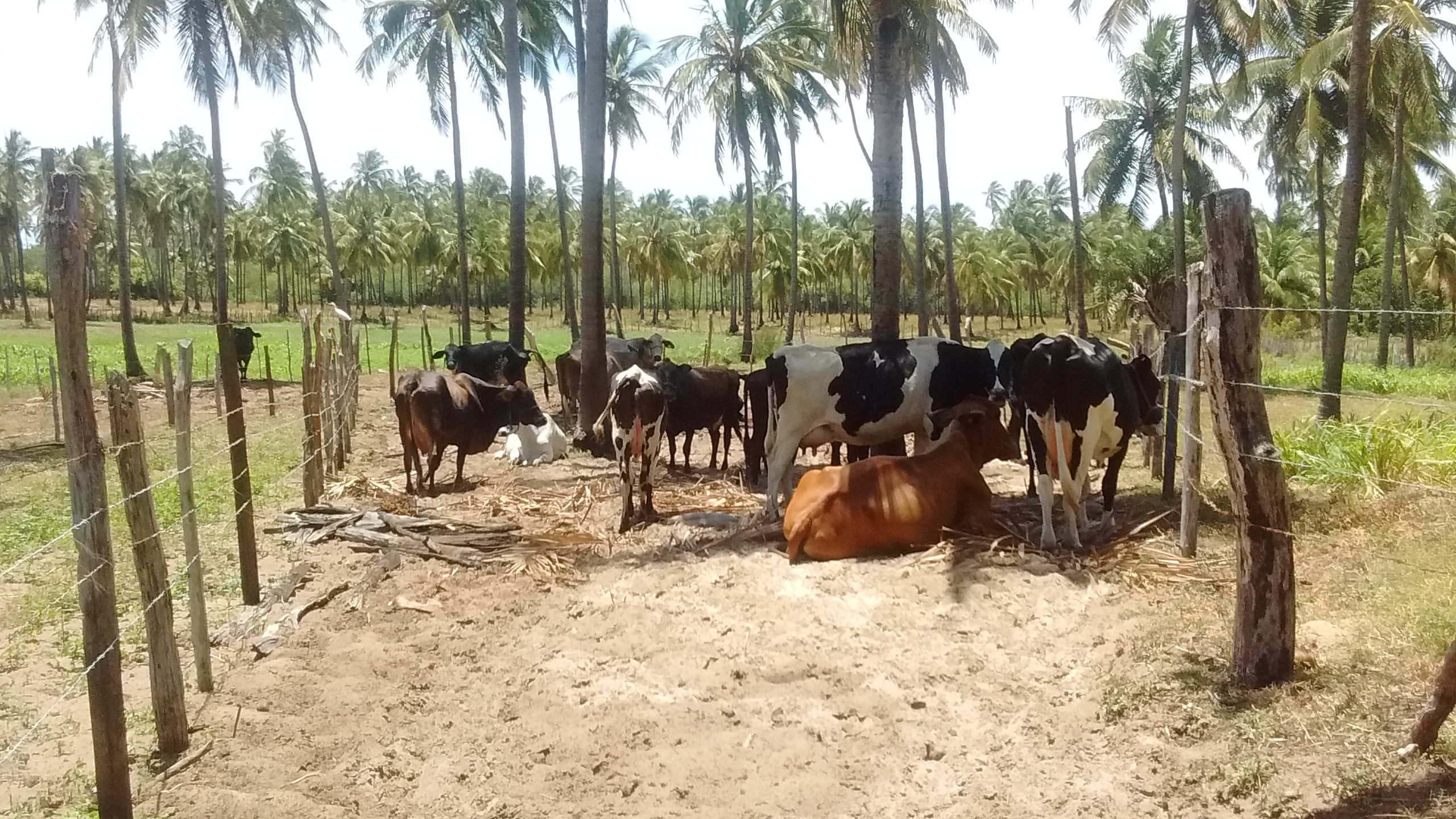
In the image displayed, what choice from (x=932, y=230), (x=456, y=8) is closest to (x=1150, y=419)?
(x=456, y=8)

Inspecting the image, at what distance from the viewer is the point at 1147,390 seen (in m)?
8.87

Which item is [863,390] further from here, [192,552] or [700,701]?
[192,552]

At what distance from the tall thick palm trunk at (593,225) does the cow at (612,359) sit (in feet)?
4.19

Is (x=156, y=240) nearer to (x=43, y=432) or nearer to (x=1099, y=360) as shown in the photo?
(x=43, y=432)

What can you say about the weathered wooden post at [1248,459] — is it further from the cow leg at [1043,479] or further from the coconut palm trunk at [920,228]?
the coconut palm trunk at [920,228]

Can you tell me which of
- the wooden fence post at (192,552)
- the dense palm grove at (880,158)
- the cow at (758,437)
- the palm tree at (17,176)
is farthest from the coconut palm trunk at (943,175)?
the palm tree at (17,176)

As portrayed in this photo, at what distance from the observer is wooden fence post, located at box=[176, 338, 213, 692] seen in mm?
5285

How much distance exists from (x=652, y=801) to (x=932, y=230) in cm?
5874

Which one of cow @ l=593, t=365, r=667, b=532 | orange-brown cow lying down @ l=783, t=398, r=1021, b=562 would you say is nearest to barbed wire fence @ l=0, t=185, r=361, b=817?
cow @ l=593, t=365, r=667, b=532

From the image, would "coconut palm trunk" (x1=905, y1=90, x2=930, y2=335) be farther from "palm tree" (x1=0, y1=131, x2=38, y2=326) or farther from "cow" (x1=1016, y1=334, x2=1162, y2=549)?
"palm tree" (x1=0, y1=131, x2=38, y2=326)

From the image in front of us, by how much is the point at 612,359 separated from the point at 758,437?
4.97 meters

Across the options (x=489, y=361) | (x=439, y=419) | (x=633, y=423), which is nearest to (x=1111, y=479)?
(x=633, y=423)

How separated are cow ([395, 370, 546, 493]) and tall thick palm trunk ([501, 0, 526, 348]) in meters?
6.53

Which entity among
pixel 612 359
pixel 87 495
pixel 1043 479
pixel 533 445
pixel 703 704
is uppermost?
pixel 612 359
